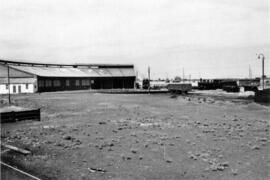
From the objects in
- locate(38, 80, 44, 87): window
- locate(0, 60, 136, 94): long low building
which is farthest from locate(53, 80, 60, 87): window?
locate(38, 80, 44, 87): window

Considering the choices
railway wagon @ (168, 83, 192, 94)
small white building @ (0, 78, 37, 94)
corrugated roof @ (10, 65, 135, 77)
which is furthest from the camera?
corrugated roof @ (10, 65, 135, 77)

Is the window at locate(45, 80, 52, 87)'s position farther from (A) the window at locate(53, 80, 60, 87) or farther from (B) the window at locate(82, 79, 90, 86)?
(B) the window at locate(82, 79, 90, 86)

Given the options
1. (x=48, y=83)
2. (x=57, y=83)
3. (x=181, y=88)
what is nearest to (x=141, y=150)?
(x=181, y=88)

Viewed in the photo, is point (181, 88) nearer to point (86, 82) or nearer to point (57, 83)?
point (86, 82)

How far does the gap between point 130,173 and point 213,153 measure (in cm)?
400

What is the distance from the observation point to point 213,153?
37.2 ft

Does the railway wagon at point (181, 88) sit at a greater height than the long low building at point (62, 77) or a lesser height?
lesser

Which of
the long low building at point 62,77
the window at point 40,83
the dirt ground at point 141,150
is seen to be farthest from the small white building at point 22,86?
the dirt ground at point 141,150

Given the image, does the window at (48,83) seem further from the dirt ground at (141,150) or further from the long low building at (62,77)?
the dirt ground at (141,150)

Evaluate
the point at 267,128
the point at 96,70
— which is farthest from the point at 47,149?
the point at 96,70

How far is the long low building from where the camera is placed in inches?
2549

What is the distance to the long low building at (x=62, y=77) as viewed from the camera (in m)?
64.8

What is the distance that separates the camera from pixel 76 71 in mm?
82812

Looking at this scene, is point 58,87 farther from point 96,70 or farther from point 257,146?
point 257,146
